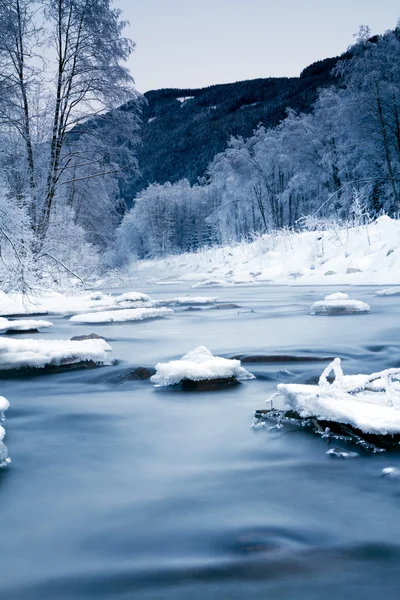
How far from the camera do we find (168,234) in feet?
199

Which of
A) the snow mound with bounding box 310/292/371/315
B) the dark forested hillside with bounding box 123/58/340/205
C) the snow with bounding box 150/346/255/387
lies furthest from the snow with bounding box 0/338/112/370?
the dark forested hillside with bounding box 123/58/340/205

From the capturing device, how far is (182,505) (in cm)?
189

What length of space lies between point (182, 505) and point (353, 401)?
1016mm

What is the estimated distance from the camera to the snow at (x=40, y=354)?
430 cm

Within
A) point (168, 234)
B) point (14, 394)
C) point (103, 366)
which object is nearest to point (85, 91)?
point (103, 366)

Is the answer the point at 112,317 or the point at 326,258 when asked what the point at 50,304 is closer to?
the point at 112,317

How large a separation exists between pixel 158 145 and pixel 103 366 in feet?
575

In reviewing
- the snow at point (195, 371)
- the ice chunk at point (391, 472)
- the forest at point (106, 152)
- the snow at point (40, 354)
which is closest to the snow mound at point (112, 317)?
the forest at point (106, 152)

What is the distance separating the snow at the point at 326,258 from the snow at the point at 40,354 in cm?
1114

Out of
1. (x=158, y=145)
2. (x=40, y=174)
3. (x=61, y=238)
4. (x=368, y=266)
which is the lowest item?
(x=368, y=266)

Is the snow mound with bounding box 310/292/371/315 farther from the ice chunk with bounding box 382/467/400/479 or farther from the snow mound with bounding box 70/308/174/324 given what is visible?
the ice chunk with bounding box 382/467/400/479

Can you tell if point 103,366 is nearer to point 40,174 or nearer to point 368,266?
point 40,174

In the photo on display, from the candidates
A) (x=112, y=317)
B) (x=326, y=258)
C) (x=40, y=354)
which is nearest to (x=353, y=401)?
(x=40, y=354)

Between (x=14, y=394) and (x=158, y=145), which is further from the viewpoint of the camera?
(x=158, y=145)
